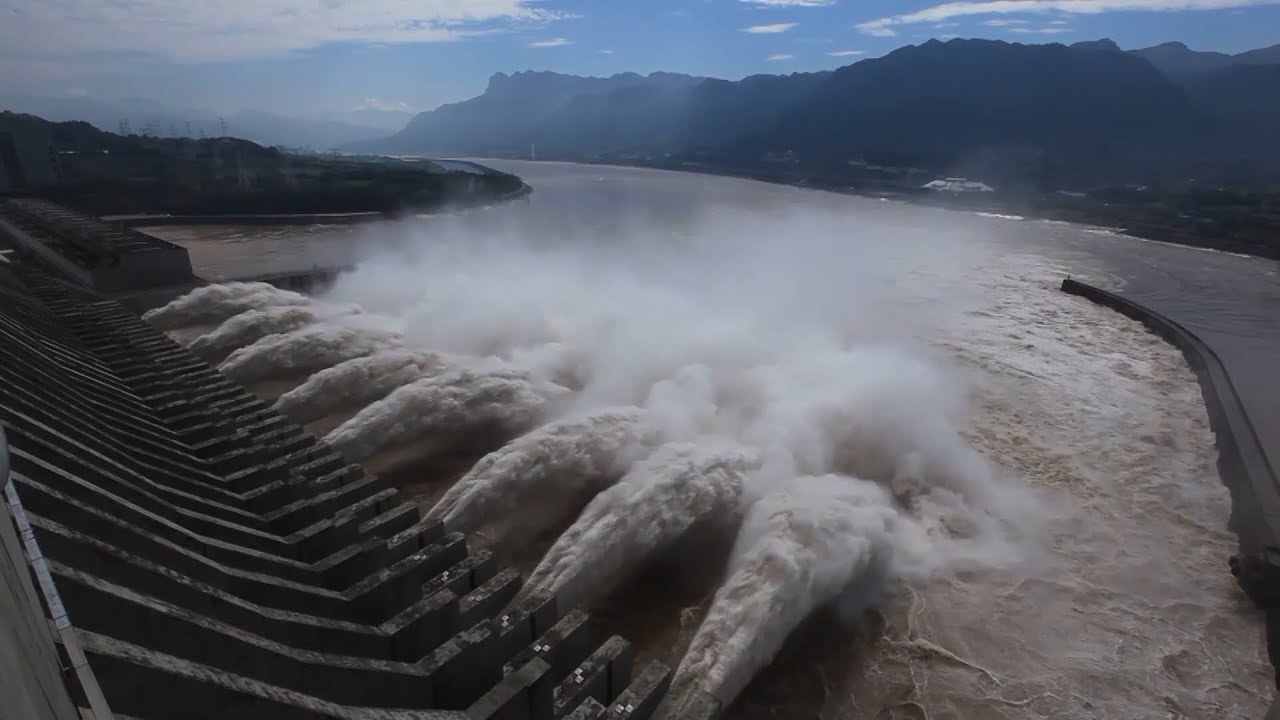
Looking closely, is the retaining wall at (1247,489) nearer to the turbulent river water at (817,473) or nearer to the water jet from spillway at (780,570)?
the turbulent river water at (817,473)

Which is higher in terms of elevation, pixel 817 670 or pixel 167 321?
pixel 167 321

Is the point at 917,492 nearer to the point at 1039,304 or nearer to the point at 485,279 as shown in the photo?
the point at 485,279

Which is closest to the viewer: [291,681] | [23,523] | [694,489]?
[23,523]

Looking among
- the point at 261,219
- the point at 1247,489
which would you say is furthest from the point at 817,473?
the point at 261,219

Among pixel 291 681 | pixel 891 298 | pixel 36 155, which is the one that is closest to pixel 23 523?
pixel 291 681

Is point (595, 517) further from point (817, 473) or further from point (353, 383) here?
point (353, 383)

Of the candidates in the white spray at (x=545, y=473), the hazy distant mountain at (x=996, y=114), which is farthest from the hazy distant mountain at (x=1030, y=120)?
the white spray at (x=545, y=473)
